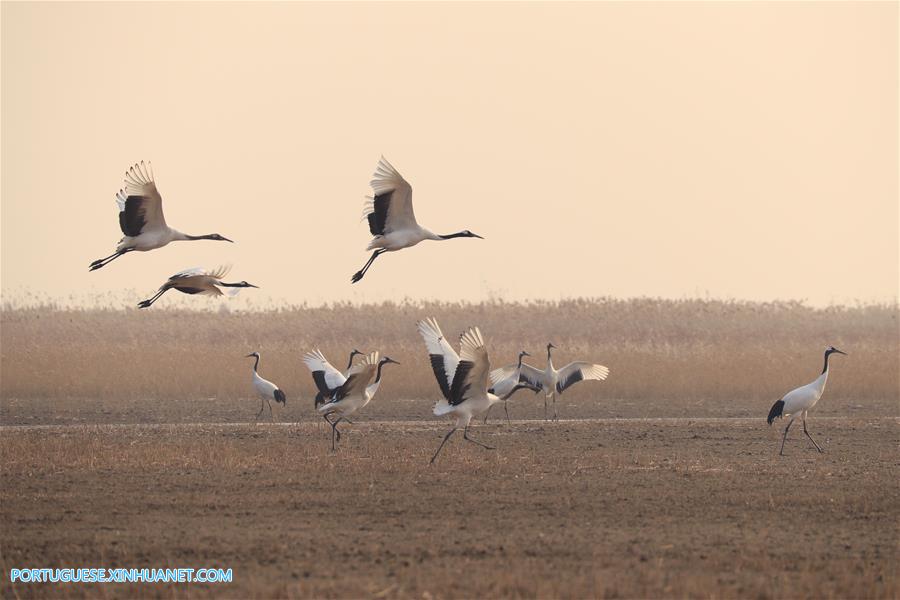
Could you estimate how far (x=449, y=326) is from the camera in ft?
106

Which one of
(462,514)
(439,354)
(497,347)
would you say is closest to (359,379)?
(439,354)

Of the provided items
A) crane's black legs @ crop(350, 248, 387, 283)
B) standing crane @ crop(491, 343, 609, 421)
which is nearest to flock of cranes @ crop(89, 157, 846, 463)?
crane's black legs @ crop(350, 248, 387, 283)

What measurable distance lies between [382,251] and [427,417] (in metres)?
6.17

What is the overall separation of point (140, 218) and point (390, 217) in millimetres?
2446

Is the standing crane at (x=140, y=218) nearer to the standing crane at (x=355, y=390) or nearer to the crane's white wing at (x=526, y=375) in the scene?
the standing crane at (x=355, y=390)

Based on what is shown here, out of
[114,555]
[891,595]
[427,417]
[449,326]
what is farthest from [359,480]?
[449,326]

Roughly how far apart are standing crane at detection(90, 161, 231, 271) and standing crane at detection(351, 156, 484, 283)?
191 cm

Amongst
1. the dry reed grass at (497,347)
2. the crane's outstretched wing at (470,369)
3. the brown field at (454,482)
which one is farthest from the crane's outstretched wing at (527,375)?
the crane's outstretched wing at (470,369)

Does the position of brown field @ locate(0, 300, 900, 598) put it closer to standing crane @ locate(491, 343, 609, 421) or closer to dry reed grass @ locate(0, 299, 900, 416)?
dry reed grass @ locate(0, 299, 900, 416)

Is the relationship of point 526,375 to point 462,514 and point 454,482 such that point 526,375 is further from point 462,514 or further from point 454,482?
point 462,514

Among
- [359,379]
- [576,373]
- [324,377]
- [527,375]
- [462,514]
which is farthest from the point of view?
[576,373]

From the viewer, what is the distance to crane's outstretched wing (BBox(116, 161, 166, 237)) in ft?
42.3

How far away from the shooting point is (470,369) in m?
Result: 12.8

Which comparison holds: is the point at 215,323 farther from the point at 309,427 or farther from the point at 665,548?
the point at 665,548
